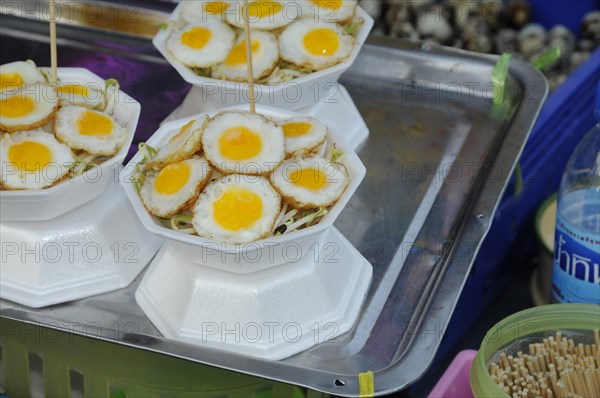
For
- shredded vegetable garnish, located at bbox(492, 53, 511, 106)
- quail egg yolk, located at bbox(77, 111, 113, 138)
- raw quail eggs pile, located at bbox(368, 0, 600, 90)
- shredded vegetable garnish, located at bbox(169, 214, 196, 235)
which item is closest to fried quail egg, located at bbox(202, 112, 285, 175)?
shredded vegetable garnish, located at bbox(169, 214, 196, 235)

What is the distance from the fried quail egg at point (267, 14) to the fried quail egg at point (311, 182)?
46 cm

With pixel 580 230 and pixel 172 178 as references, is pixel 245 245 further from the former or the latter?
pixel 580 230

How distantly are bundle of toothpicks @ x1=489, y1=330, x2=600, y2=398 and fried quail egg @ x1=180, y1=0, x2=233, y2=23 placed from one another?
977 millimetres

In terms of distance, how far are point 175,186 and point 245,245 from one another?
20 cm

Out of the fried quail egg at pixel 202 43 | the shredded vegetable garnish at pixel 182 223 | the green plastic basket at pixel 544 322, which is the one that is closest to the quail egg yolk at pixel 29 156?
the shredded vegetable garnish at pixel 182 223

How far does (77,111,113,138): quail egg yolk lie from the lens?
171cm

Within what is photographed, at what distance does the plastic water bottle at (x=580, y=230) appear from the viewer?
1729 mm

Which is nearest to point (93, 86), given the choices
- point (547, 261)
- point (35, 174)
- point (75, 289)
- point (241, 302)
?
point (35, 174)

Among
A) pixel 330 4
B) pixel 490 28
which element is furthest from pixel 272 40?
pixel 490 28

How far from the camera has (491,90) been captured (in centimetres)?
220

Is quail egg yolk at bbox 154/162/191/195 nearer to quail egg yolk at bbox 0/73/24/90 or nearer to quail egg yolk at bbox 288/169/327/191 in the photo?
quail egg yolk at bbox 288/169/327/191

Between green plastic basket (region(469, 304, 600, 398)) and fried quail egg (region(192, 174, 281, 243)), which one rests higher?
fried quail egg (region(192, 174, 281, 243))

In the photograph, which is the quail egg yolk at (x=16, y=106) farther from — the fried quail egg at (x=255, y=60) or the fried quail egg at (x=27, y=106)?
the fried quail egg at (x=255, y=60)

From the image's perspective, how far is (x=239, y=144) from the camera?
162 cm
